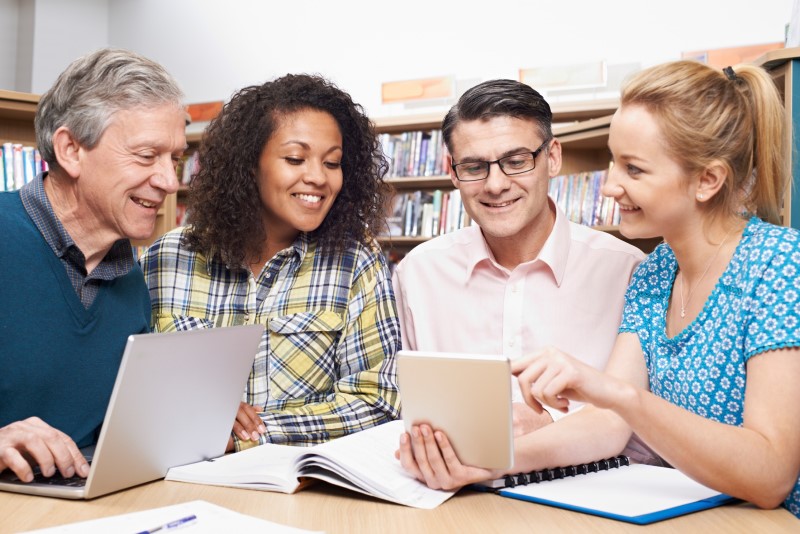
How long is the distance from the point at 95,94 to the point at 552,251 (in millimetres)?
1093

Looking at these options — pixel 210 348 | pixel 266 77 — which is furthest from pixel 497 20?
pixel 210 348

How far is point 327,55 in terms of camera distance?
6043mm

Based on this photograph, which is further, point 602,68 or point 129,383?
point 602,68

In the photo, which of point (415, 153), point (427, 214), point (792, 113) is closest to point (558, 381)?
point (792, 113)

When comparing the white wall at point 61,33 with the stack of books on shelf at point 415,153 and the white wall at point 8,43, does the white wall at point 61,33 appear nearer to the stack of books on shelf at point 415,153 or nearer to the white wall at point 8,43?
the white wall at point 8,43

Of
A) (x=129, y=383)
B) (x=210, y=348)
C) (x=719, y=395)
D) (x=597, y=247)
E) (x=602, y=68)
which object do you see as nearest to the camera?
(x=129, y=383)

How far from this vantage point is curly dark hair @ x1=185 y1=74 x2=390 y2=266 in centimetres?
185

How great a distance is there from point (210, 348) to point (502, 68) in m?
4.68

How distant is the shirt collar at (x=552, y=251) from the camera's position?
6.14 ft

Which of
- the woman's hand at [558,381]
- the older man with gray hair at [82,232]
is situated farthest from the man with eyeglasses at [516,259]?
the woman's hand at [558,381]

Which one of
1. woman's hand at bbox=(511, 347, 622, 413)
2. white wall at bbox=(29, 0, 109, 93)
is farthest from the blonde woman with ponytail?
white wall at bbox=(29, 0, 109, 93)

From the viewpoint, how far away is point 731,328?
4.09 ft

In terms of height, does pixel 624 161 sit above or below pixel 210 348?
above

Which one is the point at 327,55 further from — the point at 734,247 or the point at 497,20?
the point at 734,247
